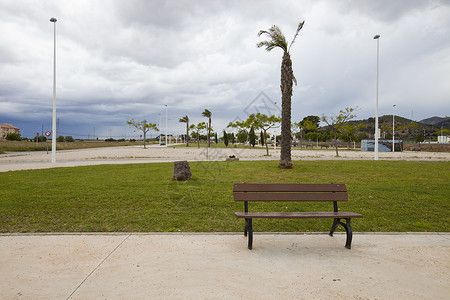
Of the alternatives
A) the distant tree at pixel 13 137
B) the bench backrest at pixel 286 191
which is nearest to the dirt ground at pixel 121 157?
the bench backrest at pixel 286 191

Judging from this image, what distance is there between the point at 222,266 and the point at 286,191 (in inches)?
63.0

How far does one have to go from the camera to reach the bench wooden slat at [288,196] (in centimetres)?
398

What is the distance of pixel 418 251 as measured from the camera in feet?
12.0

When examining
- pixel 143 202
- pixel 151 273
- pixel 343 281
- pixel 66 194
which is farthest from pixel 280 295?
pixel 66 194

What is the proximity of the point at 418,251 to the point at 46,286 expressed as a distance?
14.5ft

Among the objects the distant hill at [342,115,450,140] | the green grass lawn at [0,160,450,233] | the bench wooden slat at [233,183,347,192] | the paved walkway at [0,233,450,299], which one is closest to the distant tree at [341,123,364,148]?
the distant hill at [342,115,450,140]

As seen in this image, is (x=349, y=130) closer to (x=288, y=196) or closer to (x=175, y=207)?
(x=175, y=207)

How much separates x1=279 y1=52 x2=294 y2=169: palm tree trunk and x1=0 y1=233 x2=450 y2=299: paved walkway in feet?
29.5

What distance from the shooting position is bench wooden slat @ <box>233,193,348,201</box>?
3.98 metres

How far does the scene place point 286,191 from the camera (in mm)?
4242

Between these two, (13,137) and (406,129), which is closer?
(13,137)

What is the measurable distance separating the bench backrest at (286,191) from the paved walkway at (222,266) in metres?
0.62

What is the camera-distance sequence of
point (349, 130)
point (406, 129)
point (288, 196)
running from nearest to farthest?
1. point (288, 196)
2. point (349, 130)
3. point (406, 129)

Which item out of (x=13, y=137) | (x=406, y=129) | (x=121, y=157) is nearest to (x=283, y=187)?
(x=121, y=157)
